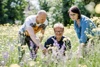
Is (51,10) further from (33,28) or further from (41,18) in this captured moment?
(41,18)

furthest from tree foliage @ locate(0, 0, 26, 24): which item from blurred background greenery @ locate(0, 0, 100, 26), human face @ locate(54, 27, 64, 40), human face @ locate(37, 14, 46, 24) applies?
human face @ locate(54, 27, 64, 40)

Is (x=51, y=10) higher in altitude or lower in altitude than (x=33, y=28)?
lower

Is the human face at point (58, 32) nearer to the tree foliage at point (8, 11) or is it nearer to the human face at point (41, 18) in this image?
the human face at point (41, 18)

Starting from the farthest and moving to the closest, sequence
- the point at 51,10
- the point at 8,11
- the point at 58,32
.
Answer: the point at 8,11 < the point at 51,10 < the point at 58,32

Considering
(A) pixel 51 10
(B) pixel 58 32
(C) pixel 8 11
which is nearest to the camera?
(B) pixel 58 32

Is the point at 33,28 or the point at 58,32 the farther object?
the point at 33,28

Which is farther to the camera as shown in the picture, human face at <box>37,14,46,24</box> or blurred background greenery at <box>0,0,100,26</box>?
blurred background greenery at <box>0,0,100,26</box>

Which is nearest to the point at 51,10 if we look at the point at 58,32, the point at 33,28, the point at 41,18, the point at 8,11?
the point at 8,11

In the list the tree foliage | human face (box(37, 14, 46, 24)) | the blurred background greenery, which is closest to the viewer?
human face (box(37, 14, 46, 24))

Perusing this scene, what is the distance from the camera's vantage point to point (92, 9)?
9.46 feet

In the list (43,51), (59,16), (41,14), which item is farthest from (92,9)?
(59,16)

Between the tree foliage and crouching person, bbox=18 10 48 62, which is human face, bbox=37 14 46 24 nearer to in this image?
crouching person, bbox=18 10 48 62

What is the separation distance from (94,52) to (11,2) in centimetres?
3058

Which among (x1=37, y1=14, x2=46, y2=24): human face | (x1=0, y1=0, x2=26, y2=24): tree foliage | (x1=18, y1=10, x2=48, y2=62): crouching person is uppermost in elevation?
(x1=37, y1=14, x2=46, y2=24): human face
